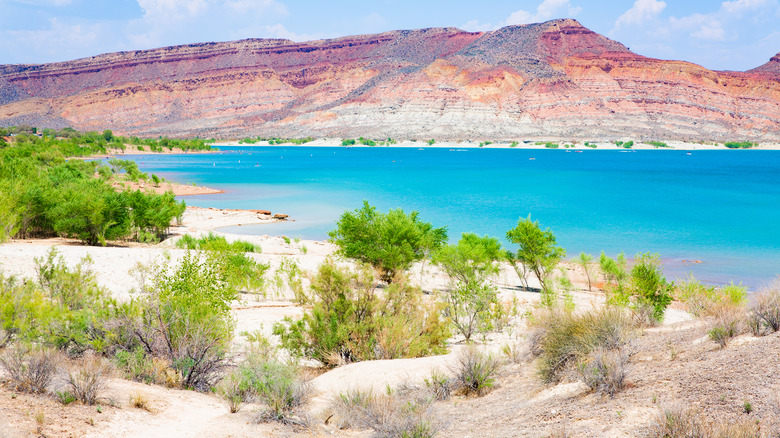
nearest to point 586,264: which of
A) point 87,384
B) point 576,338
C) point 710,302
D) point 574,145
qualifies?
point 710,302

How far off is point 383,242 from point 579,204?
39.6 m

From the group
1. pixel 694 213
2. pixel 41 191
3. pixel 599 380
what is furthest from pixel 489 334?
pixel 694 213

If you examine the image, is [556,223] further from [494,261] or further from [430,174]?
[430,174]

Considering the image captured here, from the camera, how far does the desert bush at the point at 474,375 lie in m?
7.98

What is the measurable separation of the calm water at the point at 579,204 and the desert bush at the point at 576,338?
18.4m

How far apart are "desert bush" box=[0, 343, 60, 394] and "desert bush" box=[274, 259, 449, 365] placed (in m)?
4.24

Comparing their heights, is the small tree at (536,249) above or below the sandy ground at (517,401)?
above

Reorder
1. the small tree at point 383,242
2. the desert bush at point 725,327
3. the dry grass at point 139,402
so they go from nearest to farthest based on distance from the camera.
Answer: the dry grass at point 139,402
the desert bush at point 725,327
the small tree at point 383,242

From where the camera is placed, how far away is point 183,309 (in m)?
9.11

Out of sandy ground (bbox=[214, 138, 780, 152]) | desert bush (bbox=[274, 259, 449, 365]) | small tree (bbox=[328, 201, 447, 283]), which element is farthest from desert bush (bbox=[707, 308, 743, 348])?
sandy ground (bbox=[214, 138, 780, 152])

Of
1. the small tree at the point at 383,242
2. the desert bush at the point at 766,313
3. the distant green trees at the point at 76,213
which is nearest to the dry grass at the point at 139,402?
the desert bush at the point at 766,313

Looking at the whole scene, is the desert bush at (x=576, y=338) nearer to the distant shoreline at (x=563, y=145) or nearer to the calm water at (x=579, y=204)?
the calm water at (x=579, y=204)

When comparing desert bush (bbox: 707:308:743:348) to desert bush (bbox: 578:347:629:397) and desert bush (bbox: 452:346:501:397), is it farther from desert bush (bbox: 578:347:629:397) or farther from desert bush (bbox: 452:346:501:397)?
desert bush (bbox: 452:346:501:397)

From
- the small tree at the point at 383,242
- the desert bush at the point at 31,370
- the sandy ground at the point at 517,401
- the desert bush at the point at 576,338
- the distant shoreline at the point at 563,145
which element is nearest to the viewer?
the sandy ground at the point at 517,401
